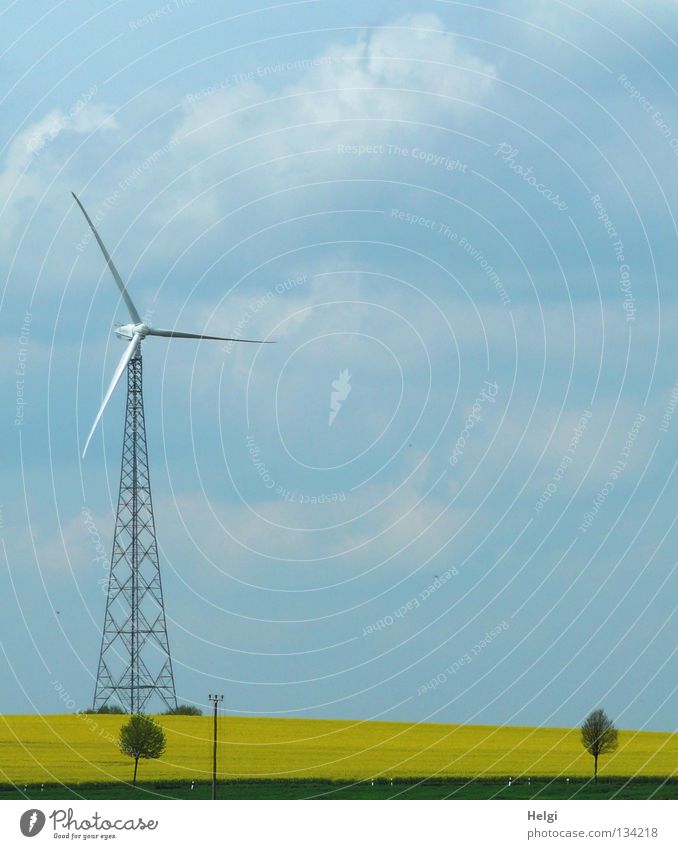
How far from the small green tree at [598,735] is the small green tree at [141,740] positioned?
27.4 m

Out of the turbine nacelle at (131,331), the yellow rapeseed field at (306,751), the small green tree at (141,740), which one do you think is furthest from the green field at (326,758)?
the turbine nacelle at (131,331)

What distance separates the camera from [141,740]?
331 feet

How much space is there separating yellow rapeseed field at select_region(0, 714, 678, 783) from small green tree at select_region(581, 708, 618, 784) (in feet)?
3.33

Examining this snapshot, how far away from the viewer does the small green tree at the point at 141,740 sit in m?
101

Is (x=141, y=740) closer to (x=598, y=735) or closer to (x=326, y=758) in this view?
(x=326, y=758)

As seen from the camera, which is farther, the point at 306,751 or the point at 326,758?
the point at 306,751

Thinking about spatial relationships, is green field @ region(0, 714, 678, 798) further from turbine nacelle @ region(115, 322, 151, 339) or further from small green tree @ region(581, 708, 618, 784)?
turbine nacelle @ region(115, 322, 151, 339)

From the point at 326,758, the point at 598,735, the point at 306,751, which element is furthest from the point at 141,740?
the point at 598,735

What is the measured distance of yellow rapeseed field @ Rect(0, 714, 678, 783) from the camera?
99312 mm

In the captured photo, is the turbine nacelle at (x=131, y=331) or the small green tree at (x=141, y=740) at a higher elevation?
the turbine nacelle at (x=131, y=331)

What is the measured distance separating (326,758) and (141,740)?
11.8 metres

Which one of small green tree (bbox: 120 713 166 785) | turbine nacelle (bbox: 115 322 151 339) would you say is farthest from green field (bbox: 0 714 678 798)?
turbine nacelle (bbox: 115 322 151 339)

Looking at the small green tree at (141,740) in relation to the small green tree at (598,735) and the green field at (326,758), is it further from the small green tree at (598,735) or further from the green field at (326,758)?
the small green tree at (598,735)
